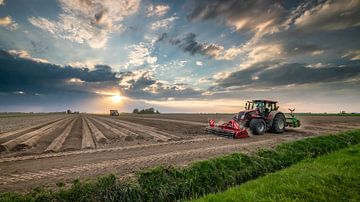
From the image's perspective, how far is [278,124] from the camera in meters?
17.7

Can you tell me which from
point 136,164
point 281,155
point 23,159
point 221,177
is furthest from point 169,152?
point 23,159

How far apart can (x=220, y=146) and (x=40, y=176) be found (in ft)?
27.2

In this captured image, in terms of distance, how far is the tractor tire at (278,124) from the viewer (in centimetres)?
1758

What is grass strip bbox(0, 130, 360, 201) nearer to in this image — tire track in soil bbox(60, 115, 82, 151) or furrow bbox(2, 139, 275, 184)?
furrow bbox(2, 139, 275, 184)

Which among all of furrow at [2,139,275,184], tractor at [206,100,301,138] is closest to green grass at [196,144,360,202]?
furrow at [2,139,275,184]

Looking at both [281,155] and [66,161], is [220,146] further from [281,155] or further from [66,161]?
[66,161]

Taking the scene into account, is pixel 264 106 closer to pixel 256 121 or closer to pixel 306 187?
pixel 256 121

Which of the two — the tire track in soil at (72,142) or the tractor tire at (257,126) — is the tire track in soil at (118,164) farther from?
the tractor tire at (257,126)

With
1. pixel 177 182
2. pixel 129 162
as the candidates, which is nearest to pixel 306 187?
pixel 177 182

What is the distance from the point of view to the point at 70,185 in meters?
6.38

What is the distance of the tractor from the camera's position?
1580 centimetres

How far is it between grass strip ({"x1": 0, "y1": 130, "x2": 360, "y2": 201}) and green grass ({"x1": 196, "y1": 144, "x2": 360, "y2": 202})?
1.24 meters

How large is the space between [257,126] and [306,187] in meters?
Result: 10.5

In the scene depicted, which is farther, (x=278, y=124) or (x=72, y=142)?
(x=278, y=124)
